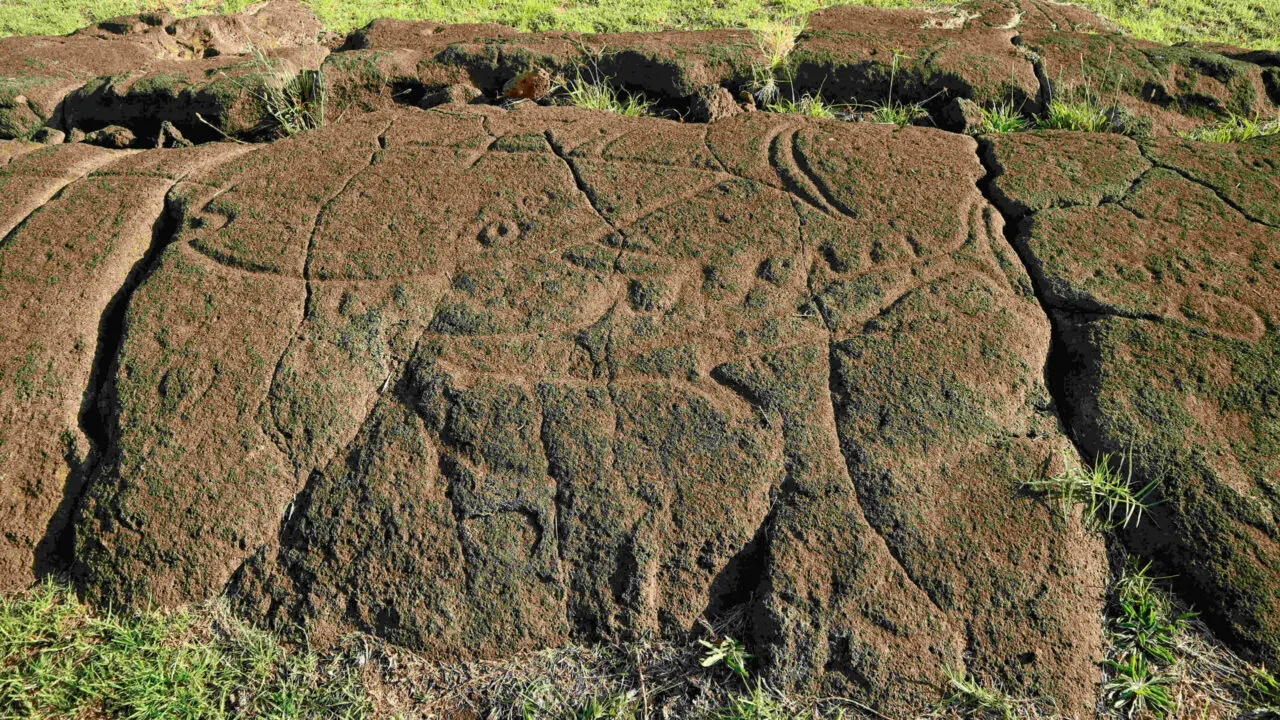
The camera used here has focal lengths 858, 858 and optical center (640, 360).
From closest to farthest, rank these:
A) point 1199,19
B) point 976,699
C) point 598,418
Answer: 1. point 976,699
2. point 598,418
3. point 1199,19

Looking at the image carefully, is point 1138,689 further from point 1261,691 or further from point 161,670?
point 161,670

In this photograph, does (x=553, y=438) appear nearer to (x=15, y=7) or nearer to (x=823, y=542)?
(x=823, y=542)

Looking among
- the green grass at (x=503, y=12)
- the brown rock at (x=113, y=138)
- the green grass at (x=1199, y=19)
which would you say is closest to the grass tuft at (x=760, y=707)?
the brown rock at (x=113, y=138)

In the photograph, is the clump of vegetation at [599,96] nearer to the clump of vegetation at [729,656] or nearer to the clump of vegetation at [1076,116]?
the clump of vegetation at [1076,116]

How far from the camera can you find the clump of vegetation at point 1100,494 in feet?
6.49

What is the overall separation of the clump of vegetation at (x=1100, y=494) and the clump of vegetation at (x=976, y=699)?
1.48 feet

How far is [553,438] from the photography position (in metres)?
2.10

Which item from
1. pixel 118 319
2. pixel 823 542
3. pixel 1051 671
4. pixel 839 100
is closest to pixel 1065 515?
pixel 1051 671

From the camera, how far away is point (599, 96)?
3.30 meters

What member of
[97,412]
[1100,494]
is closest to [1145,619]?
[1100,494]

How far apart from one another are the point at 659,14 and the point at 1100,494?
338 centimetres

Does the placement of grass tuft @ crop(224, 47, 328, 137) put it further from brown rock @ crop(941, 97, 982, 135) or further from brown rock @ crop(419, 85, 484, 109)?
brown rock @ crop(941, 97, 982, 135)

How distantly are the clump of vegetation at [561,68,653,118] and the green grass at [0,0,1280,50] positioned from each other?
1.08 m

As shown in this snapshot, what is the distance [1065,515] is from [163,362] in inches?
90.0
